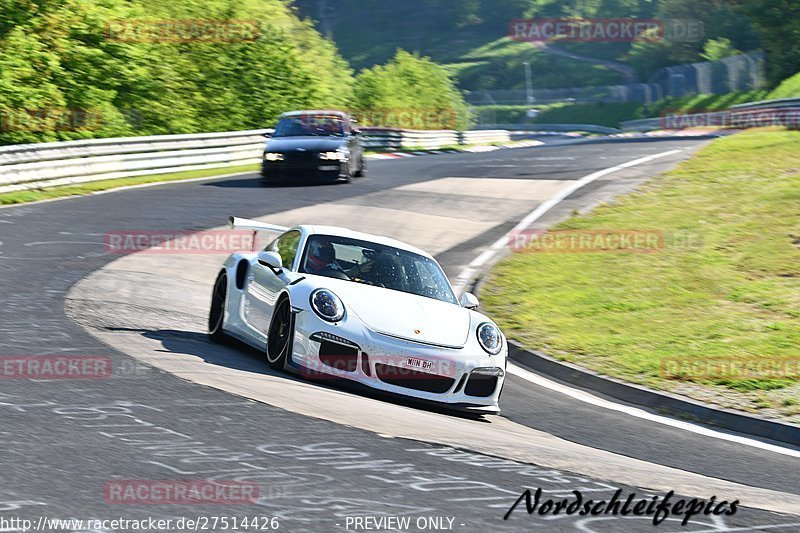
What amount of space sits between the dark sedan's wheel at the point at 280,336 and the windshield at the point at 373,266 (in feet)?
2.04

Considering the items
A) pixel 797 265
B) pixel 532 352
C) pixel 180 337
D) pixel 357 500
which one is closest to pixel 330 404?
pixel 357 500

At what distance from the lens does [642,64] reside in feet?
413

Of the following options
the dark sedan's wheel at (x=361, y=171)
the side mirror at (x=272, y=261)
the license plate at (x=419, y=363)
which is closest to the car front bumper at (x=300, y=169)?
the dark sedan's wheel at (x=361, y=171)

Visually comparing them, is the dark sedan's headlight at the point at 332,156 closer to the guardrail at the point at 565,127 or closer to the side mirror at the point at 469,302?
the side mirror at the point at 469,302

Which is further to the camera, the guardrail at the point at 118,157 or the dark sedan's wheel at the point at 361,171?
the dark sedan's wheel at the point at 361,171

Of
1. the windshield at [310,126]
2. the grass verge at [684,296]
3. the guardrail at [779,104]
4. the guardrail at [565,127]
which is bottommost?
the grass verge at [684,296]

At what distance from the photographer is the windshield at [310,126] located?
26.1 metres

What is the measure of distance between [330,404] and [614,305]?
294 inches

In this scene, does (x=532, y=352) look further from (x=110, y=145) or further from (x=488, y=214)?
(x=110, y=145)

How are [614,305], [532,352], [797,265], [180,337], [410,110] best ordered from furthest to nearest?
1. [410,110]
2. [797,265]
3. [614,305]
4. [532,352]
5. [180,337]

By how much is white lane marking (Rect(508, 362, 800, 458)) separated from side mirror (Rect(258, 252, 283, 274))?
2845 millimetres

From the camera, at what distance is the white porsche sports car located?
856 centimetres

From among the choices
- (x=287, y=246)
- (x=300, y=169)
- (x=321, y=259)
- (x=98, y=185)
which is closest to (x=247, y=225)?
(x=287, y=246)

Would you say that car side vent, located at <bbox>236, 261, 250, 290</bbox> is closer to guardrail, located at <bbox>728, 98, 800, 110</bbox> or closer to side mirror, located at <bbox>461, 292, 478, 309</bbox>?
side mirror, located at <bbox>461, 292, 478, 309</bbox>
